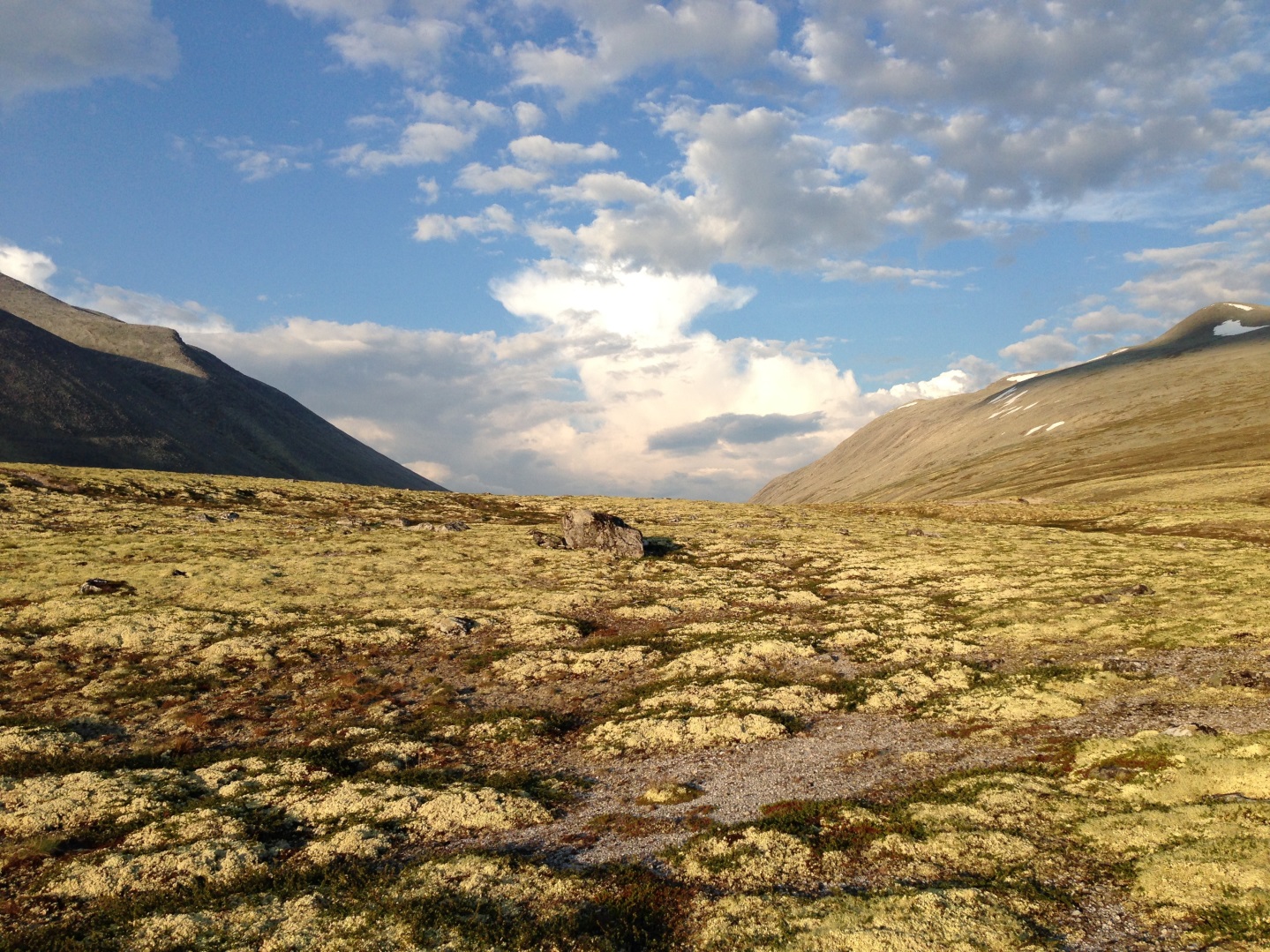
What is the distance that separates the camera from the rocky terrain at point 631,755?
1392cm

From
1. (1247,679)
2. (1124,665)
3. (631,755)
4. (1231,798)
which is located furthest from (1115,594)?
(631,755)

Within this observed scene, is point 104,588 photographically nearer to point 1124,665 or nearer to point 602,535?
point 602,535

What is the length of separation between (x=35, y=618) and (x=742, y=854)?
42673 mm

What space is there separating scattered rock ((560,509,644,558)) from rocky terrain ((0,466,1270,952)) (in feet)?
34.3

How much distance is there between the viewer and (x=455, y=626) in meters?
40.2

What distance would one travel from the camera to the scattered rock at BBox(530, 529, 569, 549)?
66156 mm

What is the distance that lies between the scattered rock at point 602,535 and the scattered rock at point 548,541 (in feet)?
2.26

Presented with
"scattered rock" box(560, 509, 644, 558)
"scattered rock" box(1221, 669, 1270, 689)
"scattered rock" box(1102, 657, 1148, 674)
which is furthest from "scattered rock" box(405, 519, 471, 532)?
"scattered rock" box(1221, 669, 1270, 689)

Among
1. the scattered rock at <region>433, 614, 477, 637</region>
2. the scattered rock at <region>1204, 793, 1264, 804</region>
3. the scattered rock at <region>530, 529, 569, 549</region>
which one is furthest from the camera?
the scattered rock at <region>530, 529, 569, 549</region>

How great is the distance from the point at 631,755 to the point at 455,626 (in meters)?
19.6

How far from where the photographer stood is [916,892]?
45.2 ft

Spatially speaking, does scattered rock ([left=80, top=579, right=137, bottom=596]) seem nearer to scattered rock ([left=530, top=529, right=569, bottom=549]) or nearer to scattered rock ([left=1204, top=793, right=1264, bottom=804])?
scattered rock ([left=530, top=529, right=569, bottom=549])

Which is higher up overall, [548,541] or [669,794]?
[548,541]

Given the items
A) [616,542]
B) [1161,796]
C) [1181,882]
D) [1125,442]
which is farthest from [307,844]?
[1125,442]
